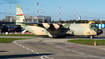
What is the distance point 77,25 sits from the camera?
44188mm

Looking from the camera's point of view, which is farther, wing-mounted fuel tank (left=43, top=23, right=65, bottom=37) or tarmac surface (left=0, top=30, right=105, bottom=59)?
wing-mounted fuel tank (left=43, top=23, right=65, bottom=37)

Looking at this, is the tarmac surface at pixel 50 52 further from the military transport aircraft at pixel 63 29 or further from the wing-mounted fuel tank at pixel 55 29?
the military transport aircraft at pixel 63 29

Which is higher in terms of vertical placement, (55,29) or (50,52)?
(55,29)

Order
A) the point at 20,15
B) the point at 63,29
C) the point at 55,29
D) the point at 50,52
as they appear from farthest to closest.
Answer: the point at 20,15, the point at 63,29, the point at 55,29, the point at 50,52

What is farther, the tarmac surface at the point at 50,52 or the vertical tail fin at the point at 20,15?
the vertical tail fin at the point at 20,15

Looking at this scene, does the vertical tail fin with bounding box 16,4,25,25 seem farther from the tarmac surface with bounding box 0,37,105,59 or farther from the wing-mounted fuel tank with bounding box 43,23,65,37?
the tarmac surface with bounding box 0,37,105,59

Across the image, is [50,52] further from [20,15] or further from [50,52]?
[20,15]

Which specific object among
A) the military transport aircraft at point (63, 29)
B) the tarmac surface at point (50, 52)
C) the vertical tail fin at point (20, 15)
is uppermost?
the vertical tail fin at point (20, 15)

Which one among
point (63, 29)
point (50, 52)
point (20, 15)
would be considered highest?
point (20, 15)

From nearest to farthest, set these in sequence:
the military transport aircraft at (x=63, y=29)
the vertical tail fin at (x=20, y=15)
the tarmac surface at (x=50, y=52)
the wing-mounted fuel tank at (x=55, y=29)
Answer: the tarmac surface at (x=50, y=52) < the wing-mounted fuel tank at (x=55, y=29) < the military transport aircraft at (x=63, y=29) < the vertical tail fin at (x=20, y=15)

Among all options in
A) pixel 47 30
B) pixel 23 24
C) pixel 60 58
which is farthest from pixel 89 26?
pixel 60 58

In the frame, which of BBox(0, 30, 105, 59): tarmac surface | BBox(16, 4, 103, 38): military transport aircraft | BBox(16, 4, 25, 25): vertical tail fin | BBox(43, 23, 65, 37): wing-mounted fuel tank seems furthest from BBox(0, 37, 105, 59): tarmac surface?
BBox(16, 4, 25, 25): vertical tail fin

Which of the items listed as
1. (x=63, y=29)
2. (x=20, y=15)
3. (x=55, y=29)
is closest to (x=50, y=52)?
(x=55, y=29)

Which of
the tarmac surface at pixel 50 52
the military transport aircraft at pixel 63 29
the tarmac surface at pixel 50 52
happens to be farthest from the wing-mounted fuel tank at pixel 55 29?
the tarmac surface at pixel 50 52
